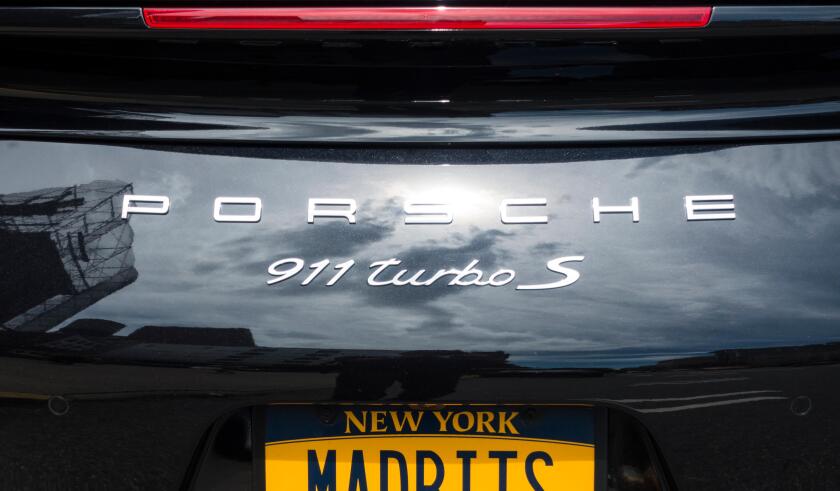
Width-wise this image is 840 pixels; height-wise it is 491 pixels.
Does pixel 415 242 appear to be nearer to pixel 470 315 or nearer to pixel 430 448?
pixel 470 315

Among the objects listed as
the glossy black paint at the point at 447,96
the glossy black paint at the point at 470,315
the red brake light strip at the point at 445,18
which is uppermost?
the red brake light strip at the point at 445,18

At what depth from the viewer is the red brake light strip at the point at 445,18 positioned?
1.34 metres

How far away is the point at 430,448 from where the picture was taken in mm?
1393

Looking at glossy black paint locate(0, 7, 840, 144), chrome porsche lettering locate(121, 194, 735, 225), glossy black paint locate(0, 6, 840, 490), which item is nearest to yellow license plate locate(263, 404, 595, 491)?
glossy black paint locate(0, 6, 840, 490)

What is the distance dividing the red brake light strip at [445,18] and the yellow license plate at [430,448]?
590 mm

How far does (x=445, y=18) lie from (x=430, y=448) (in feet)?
2.18

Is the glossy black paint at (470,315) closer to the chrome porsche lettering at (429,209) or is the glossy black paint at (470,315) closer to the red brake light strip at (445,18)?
the chrome porsche lettering at (429,209)

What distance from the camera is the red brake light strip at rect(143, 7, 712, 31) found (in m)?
1.34

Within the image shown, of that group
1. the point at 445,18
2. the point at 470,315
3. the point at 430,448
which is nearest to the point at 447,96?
the point at 445,18

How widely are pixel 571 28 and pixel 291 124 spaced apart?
462 millimetres

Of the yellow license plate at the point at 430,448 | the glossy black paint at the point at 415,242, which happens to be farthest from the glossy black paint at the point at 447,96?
the yellow license plate at the point at 430,448

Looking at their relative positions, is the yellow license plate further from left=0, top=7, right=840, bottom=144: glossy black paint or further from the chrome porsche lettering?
left=0, top=7, right=840, bottom=144: glossy black paint

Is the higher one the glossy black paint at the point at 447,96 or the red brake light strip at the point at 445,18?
the red brake light strip at the point at 445,18

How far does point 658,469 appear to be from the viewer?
1.38 metres
